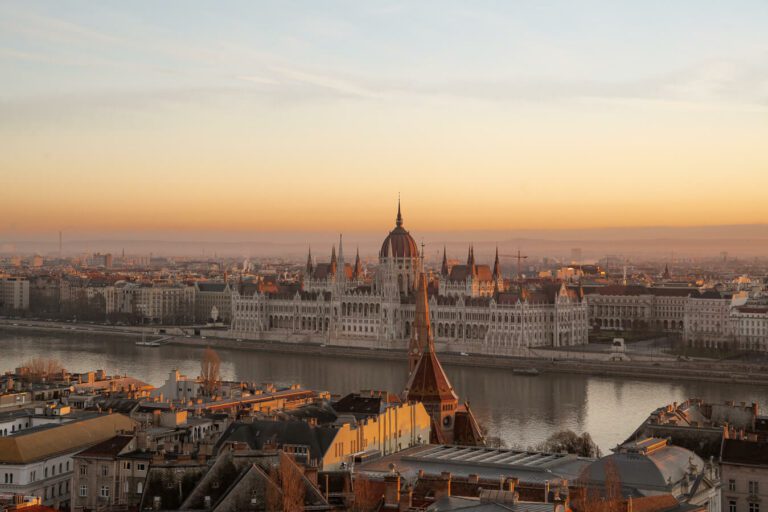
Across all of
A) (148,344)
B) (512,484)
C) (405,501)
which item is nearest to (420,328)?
(512,484)

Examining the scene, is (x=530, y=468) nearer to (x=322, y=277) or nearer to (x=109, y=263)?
(x=322, y=277)

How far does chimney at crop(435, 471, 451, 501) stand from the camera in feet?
39.6

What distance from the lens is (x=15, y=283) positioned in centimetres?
7450

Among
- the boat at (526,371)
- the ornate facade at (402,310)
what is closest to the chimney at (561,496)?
the boat at (526,371)

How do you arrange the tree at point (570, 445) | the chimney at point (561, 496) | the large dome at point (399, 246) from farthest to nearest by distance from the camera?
1. the large dome at point (399, 246)
2. the tree at point (570, 445)
3. the chimney at point (561, 496)

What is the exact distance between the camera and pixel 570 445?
67.5ft

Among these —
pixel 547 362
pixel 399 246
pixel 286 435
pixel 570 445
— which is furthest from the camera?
pixel 399 246

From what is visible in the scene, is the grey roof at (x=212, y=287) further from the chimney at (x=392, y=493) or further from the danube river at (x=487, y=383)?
the chimney at (x=392, y=493)

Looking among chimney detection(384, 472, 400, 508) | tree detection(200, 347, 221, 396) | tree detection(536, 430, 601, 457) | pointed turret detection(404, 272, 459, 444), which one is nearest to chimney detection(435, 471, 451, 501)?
chimney detection(384, 472, 400, 508)

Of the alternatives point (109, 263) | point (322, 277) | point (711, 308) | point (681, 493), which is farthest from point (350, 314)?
point (109, 263)

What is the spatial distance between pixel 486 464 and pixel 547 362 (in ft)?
88.5

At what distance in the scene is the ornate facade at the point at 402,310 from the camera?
47812mm

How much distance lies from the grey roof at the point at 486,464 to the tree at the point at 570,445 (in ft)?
10.8

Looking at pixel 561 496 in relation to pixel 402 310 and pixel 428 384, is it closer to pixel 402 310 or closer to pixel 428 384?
pixel 428 384
